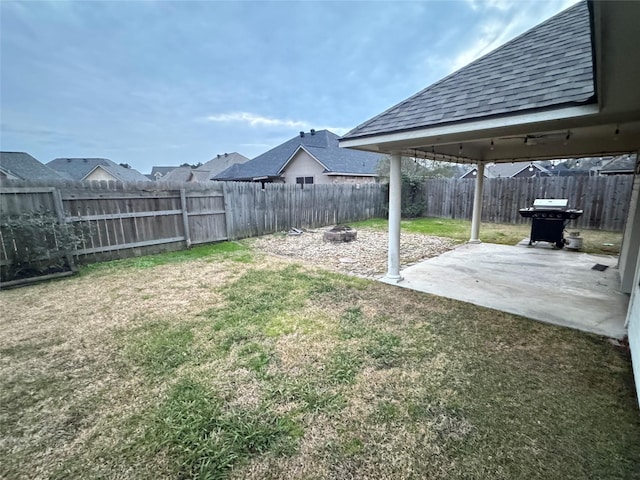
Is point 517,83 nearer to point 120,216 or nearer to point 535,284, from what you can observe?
point 535,284

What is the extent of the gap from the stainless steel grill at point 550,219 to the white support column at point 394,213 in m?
4.77

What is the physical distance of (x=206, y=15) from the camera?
11953 millimetres

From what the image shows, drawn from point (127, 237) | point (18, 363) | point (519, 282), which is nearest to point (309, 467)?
point (18, 363)

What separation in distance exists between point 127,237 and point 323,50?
17.6 metres

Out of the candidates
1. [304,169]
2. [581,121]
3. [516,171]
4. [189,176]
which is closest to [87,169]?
[189,176]

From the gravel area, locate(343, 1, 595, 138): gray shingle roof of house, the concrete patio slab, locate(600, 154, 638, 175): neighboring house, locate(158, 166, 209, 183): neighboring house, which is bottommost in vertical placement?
the concrete patio slab

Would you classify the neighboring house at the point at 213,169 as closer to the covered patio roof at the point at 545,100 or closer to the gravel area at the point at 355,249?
the gravel area at the point at 355,249

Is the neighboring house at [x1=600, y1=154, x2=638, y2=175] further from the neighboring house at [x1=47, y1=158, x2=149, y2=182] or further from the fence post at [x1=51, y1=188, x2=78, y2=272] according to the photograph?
the neighboring house at [x1=47, y1=158, x2=149, y2=182]

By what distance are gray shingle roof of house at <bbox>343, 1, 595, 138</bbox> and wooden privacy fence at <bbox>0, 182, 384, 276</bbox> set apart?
5.03 meters

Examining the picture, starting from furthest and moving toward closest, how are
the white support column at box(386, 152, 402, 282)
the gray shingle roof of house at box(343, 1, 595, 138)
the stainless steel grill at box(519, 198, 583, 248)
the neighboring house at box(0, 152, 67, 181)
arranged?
the neighboring house at box(0, 152, 67, 181) < the stainless steel grill at box(519, 198, 583, 248) < the white support column at box(386, 152, 402, 282) < the gray shingle roof of house at box(343, 1, 595, 138)

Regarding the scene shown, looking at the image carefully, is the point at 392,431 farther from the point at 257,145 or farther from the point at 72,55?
the point at 257,145

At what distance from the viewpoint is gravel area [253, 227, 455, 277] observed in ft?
19.8

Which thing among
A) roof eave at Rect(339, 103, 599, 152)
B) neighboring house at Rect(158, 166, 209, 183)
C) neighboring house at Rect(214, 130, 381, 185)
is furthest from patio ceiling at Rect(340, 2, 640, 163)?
neighboring house at Rect(158, 166, 209, 183)

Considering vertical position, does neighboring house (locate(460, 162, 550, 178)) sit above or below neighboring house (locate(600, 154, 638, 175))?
above
